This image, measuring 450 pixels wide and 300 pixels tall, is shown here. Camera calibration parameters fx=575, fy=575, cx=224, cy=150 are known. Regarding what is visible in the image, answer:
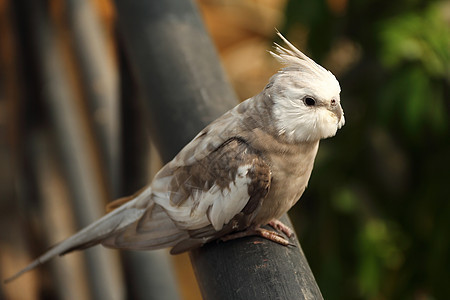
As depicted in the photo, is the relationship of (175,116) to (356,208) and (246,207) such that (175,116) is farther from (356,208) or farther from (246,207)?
(356,208)

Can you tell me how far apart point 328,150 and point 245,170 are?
108cm

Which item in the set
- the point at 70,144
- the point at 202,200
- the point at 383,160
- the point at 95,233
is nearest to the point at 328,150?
the point at 383,160

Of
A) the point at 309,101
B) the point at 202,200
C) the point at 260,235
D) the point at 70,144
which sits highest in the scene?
the point at 70,144

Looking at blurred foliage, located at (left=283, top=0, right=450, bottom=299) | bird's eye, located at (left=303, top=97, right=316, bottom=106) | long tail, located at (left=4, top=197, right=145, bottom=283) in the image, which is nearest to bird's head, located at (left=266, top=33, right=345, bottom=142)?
bird's eye, located at (left=303, top=97, right=316, bottom=106)

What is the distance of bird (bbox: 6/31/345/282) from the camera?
44.4 inches

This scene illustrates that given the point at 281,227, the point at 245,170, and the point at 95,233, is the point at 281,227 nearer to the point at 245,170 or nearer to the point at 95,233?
the point at 245,170

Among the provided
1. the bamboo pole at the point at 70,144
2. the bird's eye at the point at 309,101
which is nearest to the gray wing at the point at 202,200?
the bird's eye at the point at 309,101

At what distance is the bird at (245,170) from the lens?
3.70 feet

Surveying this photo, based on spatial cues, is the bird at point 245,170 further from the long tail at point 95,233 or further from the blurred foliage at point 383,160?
the blurred foliage at point 383,160

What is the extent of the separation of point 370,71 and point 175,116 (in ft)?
3.80

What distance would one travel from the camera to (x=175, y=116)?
3.73 ft

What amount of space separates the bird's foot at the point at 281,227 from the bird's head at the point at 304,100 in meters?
0.17

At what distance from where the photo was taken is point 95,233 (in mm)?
1252

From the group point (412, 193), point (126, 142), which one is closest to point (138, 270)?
point (126, 142)
